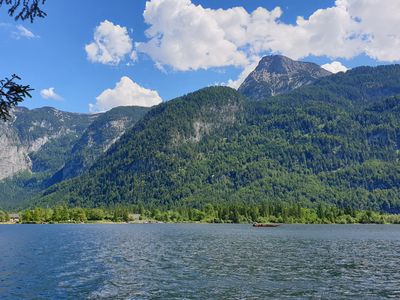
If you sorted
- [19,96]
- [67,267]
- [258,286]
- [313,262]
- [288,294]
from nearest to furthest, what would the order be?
[19,96] < [288,294] < [258,286] < [67,267] < [313,262]

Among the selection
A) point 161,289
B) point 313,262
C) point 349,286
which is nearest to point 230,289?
point 161,289

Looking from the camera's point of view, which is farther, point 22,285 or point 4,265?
point 4,265

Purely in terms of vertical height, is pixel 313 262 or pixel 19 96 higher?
pixel 19 96

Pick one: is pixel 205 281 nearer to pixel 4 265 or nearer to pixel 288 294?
pixel 288 294

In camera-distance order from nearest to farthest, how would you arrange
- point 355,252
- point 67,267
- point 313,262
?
point 67,267 → point 313,262 → point 355,252

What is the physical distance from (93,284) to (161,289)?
10.4 metres

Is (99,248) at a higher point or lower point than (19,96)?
lower

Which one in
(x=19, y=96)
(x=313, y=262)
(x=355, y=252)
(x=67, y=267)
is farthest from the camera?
Result: (x=355, y=252)

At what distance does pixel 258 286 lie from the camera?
199ft

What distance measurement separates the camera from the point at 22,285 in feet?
205

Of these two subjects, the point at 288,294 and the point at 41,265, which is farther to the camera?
the point at 41,265

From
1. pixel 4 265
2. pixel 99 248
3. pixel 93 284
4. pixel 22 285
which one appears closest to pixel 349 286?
pixel 93 284

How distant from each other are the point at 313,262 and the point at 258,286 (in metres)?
30.3

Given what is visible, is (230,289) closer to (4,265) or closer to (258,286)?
(258,286)
